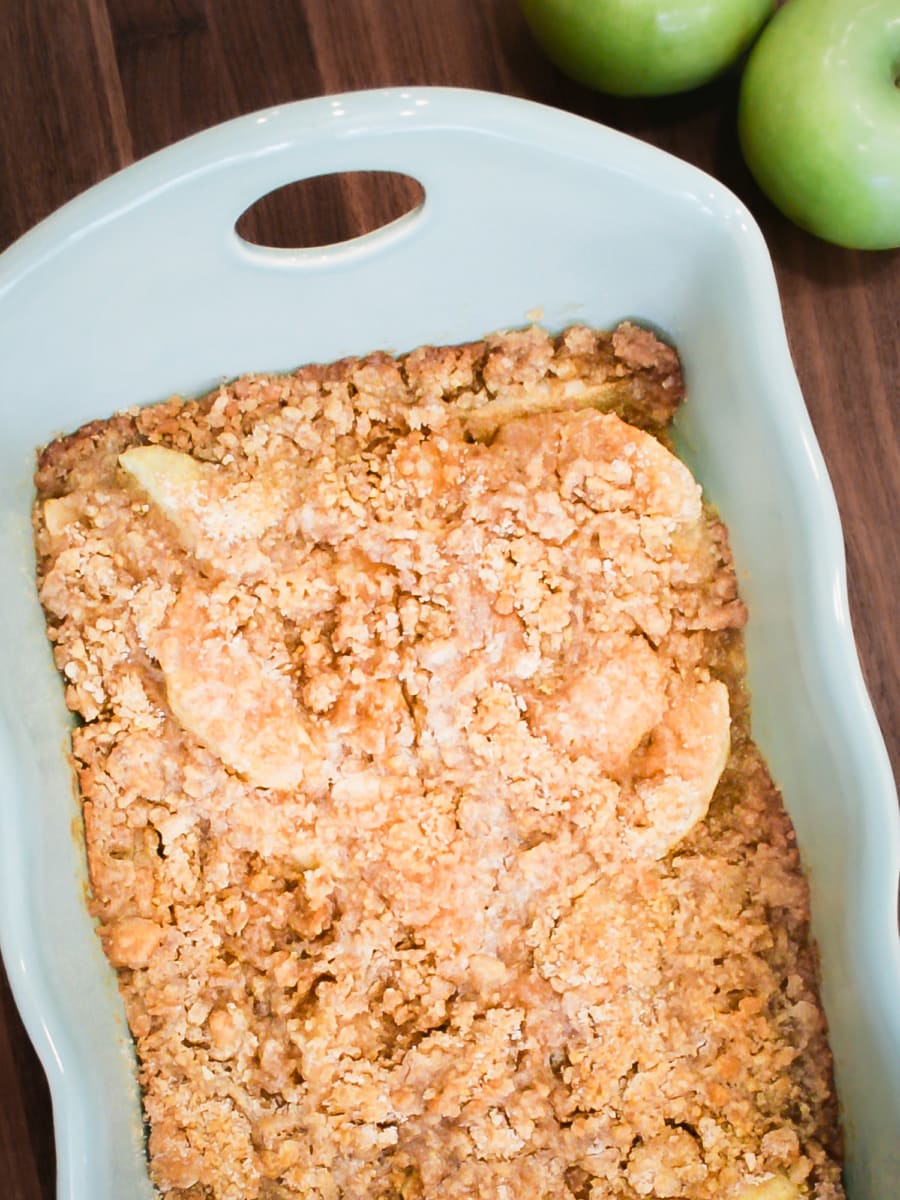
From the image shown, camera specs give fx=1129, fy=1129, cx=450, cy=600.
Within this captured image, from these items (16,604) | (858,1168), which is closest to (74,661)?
(16,604)

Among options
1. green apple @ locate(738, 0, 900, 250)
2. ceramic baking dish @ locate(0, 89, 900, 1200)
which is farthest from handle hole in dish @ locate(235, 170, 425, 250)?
green apple @ locate(738, 0, 900, 250)

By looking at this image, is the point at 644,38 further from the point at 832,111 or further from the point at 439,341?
the point at 439,341

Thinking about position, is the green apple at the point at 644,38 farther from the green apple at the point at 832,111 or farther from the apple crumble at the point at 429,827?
the apple crumble at the point at 429,827

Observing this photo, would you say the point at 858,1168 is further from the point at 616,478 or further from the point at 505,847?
the point at 616,478

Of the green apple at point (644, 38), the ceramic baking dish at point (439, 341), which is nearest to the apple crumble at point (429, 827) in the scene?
the ceramic baking dish at point (439, 341)

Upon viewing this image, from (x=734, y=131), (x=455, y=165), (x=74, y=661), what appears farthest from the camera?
(x=734, y=131)

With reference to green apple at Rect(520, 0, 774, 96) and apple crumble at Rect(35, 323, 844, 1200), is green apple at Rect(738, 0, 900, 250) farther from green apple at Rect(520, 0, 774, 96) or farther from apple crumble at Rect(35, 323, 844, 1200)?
apple crumble at Rect(35, 323, 844, 1200)
